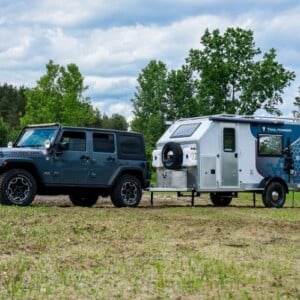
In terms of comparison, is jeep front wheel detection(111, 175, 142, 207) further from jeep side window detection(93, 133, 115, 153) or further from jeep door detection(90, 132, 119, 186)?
jeep side window detection(93, 133, 115, 153)

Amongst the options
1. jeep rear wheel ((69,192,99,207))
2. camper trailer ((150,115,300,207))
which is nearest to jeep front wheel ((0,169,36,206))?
jeep rear wheel ((69,192,99,207))

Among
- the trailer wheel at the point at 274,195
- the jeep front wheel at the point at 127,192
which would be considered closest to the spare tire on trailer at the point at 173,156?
the jeep front wheel at the point at 127,192

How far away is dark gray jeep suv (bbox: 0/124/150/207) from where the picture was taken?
51.1 feet

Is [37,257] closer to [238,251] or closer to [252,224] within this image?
[238,251]

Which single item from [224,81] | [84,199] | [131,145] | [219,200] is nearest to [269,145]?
[219,200]

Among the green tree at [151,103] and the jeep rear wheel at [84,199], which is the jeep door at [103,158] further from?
A: the green tree at [151,103]

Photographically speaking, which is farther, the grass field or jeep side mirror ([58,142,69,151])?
jeep side mirror ([58,142,69,151])

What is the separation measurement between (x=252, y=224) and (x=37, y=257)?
567 centimetres

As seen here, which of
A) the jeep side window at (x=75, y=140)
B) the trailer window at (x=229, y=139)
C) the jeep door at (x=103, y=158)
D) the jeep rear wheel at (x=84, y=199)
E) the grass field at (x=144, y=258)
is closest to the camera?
the grass field at (x=144, y=258)

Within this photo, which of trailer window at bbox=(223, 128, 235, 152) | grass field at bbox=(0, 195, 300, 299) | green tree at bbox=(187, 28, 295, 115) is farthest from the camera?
green tree at bbox=(187, 28, 295, 115)

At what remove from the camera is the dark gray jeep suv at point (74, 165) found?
51.1ft

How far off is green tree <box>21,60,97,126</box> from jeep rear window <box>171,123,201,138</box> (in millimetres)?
27861

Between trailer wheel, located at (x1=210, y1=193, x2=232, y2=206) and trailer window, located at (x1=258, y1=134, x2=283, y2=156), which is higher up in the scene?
trailer window, located at (x1=258, y1=134, x2=283, y2=156)

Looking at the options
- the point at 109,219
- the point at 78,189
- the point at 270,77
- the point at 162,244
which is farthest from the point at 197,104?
the point at 162,244
